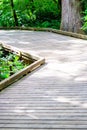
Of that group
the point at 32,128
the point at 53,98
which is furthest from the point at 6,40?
the point at 32,128

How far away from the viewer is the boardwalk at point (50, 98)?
4.85 m

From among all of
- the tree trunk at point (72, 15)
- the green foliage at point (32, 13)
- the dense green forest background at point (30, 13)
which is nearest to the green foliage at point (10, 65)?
the tree trunk at point (72, 15)

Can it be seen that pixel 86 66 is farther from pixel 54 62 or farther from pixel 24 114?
pixel 24 114

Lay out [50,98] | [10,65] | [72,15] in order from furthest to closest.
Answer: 1. [72,15]
2. [10,65]
3. [50,98]

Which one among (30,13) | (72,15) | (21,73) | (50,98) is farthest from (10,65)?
(30,13)

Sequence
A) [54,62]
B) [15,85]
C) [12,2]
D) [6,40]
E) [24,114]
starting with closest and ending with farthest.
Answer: [24,114], [15,85], [54,62], [6,40], [12,2]

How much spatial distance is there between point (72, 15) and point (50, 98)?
10271 millimetres

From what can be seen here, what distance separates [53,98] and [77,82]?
1.21 metres

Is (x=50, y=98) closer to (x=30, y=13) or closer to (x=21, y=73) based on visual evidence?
(x=21, y=73)

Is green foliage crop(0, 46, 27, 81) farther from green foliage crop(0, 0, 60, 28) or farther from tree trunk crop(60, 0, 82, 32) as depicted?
green foliage crop(0, 0, 60, 28)

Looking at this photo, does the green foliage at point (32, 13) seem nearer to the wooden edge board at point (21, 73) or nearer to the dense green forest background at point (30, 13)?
the dense green forest background at point (30, 13)

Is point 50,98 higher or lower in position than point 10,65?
higher

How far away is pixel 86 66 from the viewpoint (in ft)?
27.9

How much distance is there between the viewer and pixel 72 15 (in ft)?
51.8
